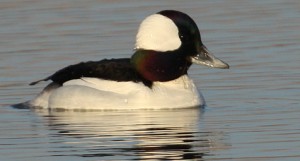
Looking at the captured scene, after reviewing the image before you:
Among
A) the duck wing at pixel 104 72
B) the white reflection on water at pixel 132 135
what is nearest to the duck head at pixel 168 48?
the duck wing at pixel 104 72

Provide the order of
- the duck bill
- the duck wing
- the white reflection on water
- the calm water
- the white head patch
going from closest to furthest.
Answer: the white reflection on water, the calm water, the duck wing, the white head patch, the duck bill

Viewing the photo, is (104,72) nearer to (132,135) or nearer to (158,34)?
(158,34)

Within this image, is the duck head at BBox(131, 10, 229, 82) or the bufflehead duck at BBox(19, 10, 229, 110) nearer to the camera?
the bufflehead duck at BBox(19, 10, 229, 110)

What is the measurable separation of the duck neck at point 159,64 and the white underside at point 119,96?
104mm

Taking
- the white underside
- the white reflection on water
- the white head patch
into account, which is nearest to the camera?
the white reflection on water

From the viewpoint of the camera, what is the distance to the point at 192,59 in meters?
20.5

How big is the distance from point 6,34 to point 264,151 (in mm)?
11302

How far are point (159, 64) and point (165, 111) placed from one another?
974mm

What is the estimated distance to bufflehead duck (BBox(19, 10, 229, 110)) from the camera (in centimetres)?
1998

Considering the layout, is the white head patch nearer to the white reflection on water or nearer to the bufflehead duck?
the bufflehead duck

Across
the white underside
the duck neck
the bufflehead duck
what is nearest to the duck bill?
the bufflehead duck

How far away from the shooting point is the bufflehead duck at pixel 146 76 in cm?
1998

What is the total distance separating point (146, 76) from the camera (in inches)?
803

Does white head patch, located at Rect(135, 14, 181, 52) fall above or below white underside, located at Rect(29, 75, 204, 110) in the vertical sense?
above
